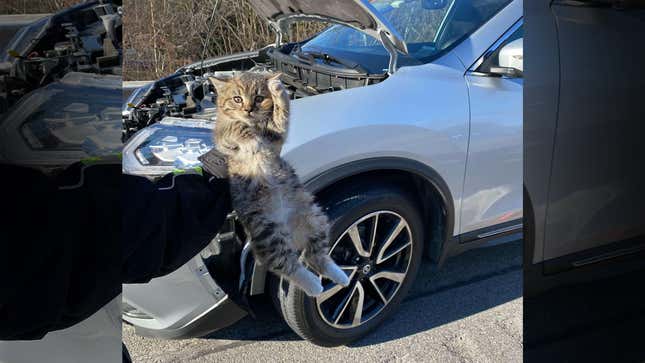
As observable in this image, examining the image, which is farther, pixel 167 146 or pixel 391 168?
pixel 391 168

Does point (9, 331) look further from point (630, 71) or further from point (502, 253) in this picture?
point (630, 71)

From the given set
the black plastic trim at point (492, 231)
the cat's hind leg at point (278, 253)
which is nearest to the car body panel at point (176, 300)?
the cat's hind leg at point (278, 253)

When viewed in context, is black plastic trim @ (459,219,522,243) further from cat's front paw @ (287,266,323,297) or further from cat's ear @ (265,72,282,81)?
cat's ear @ (265,72,282,81)

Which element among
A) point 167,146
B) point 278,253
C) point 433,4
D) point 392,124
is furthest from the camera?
point 433,4

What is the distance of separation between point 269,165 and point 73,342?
2.11 feet

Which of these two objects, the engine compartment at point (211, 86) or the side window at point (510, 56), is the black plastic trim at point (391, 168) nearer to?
the engine compartment at point (211, 86)

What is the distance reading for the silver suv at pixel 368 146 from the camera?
1.32 meters

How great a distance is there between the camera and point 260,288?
1.40 meters

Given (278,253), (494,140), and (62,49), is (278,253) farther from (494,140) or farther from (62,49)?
(494,140)

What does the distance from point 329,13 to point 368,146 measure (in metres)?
0.37

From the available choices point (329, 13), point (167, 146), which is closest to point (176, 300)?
point (167, 146)

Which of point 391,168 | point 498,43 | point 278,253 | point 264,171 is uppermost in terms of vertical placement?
point 498,43

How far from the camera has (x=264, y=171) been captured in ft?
4.28

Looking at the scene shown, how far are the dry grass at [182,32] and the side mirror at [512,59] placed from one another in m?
0.68
